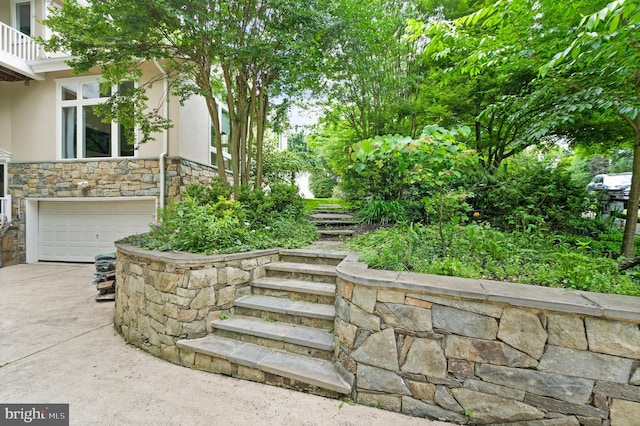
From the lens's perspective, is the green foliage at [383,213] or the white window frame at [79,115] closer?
the green foliage at [383,213]

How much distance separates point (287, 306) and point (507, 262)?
83.1 inches

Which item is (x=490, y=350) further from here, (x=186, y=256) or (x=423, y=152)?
(x=186, y=256)

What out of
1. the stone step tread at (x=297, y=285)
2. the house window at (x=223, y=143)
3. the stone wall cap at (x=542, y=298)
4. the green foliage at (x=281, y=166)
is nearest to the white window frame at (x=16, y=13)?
the house window at (x=223, y=143)

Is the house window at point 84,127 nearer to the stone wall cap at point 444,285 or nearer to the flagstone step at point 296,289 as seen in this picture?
the flagstone step at point 296,289

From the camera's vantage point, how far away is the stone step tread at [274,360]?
209 cm

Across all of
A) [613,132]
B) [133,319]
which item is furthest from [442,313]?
[613,132]

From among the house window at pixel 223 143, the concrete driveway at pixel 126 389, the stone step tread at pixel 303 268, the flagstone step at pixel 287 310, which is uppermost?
the house window at pixel 223 143

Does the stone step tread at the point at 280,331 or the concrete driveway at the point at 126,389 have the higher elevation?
the stone step tread at the point at 280,331

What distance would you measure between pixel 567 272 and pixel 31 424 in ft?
13.5

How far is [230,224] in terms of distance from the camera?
11.3ft

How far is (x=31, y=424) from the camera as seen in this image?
6.31ft

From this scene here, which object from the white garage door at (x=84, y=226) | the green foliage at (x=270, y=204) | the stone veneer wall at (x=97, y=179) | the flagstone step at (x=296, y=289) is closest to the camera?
the flagstone step at (x=296, y=289)

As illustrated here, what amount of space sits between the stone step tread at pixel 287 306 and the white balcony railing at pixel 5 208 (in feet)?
29.0

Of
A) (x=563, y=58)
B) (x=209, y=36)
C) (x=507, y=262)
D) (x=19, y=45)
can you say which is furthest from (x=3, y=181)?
(x=563, y=58)
